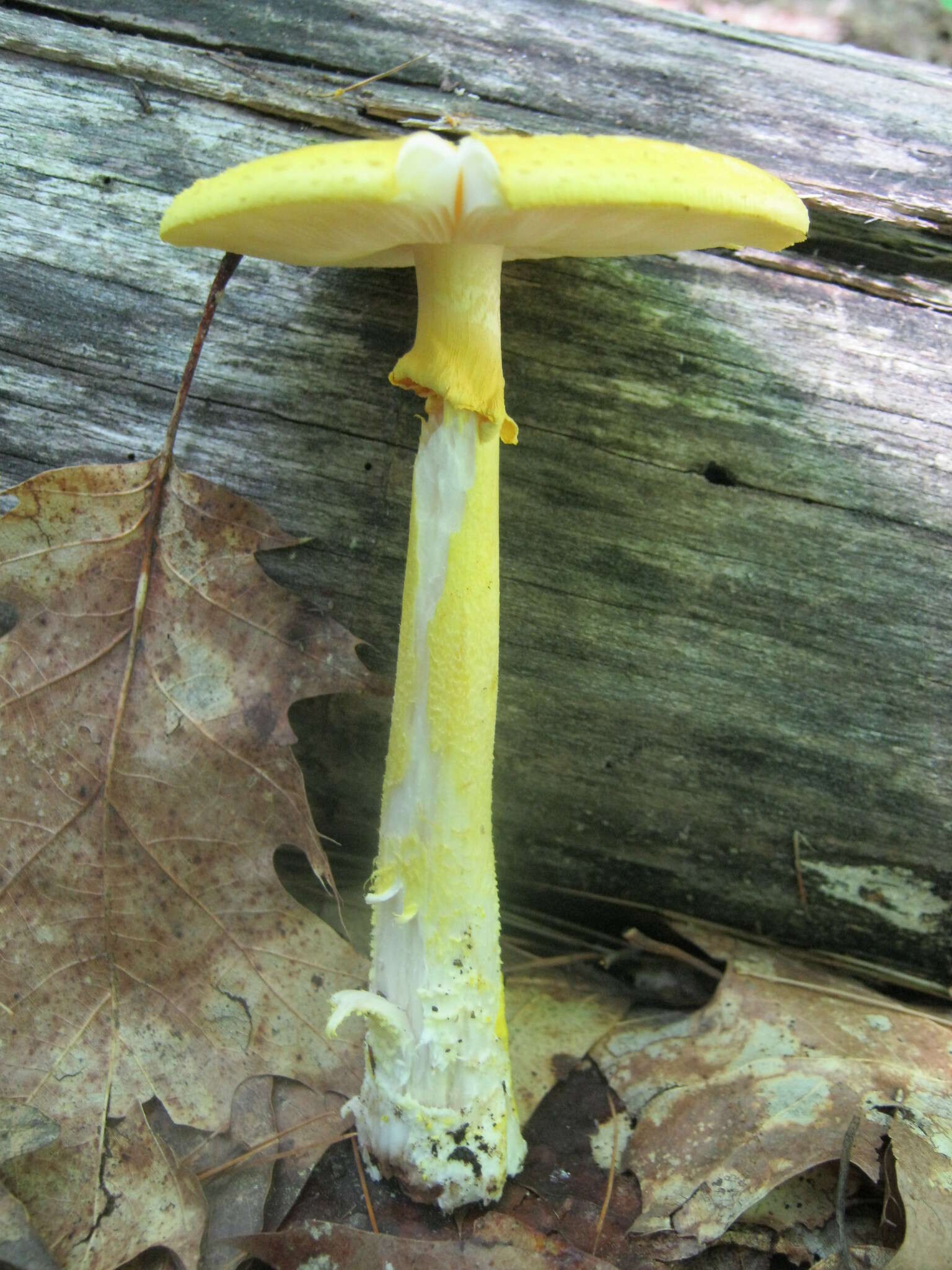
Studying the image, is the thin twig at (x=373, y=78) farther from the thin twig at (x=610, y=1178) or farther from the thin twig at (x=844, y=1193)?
the thin twig at (x=844, y=1193)

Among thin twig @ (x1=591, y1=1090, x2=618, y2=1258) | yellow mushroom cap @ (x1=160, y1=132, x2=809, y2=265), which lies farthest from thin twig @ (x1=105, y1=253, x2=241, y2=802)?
thin twig @ (x1=591, y1=1090, x2=618, y2=1258)

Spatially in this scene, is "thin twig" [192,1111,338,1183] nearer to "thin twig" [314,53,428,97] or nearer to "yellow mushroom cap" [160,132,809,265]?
"yellow mushroom cap" [160,132,809,265]

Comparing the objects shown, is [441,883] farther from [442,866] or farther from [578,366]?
[578,366]

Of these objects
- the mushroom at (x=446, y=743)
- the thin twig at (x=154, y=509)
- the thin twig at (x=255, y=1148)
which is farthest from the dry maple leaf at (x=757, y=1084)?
the thin twig at (x=154, y=509)

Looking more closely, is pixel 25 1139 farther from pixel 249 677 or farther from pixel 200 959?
pixel 249 677

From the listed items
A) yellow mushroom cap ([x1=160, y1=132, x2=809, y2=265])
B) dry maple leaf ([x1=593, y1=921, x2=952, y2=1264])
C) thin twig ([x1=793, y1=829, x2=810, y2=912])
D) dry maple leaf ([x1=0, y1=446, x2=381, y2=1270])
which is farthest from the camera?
thin twig ([x1=793, y1=829, x2=810, y2=912])

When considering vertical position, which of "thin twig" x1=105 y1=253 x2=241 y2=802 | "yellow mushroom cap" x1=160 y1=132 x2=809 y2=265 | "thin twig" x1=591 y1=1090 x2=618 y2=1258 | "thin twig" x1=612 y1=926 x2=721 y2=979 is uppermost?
"yellow mushroom cap" x1=160 y1=132 x2=809 y2=265

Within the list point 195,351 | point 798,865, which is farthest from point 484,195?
point 798,865

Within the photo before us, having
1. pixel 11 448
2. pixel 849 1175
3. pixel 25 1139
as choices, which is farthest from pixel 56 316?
pixel 849 1175
